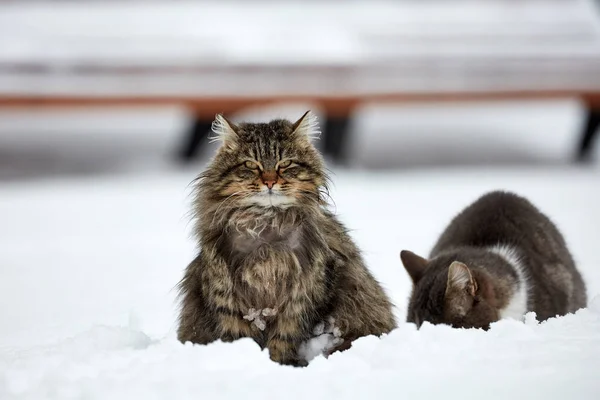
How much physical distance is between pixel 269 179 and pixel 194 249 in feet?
1.79

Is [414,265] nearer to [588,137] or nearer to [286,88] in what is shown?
[286,88]

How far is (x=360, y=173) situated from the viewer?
939 cm

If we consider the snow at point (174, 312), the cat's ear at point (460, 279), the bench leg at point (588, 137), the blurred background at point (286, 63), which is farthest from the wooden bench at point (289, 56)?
the cat's ear at point (460, 279)

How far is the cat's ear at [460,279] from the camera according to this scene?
3805 millimetres

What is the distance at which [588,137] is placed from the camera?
10.1 meters

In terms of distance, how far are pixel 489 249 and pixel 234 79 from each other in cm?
485

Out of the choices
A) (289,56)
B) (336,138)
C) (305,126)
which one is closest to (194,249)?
(305,126)

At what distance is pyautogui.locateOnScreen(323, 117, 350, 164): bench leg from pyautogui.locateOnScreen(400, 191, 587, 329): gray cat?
443 centimetres

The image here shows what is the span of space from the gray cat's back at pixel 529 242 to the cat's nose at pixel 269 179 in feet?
5.30

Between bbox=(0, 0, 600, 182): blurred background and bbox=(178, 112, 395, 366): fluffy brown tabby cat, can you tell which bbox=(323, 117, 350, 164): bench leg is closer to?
bbox=(0, 0, 600, 182): blurred background

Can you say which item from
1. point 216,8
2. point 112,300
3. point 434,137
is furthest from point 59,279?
point 434,137

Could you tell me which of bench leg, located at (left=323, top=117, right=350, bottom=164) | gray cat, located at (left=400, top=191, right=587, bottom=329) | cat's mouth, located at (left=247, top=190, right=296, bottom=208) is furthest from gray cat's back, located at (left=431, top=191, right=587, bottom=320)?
bench leg, located at (left=323, top=117, right=350, bottom=164)

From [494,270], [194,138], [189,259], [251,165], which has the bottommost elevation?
[189,259]

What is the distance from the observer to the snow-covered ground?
109 inches
